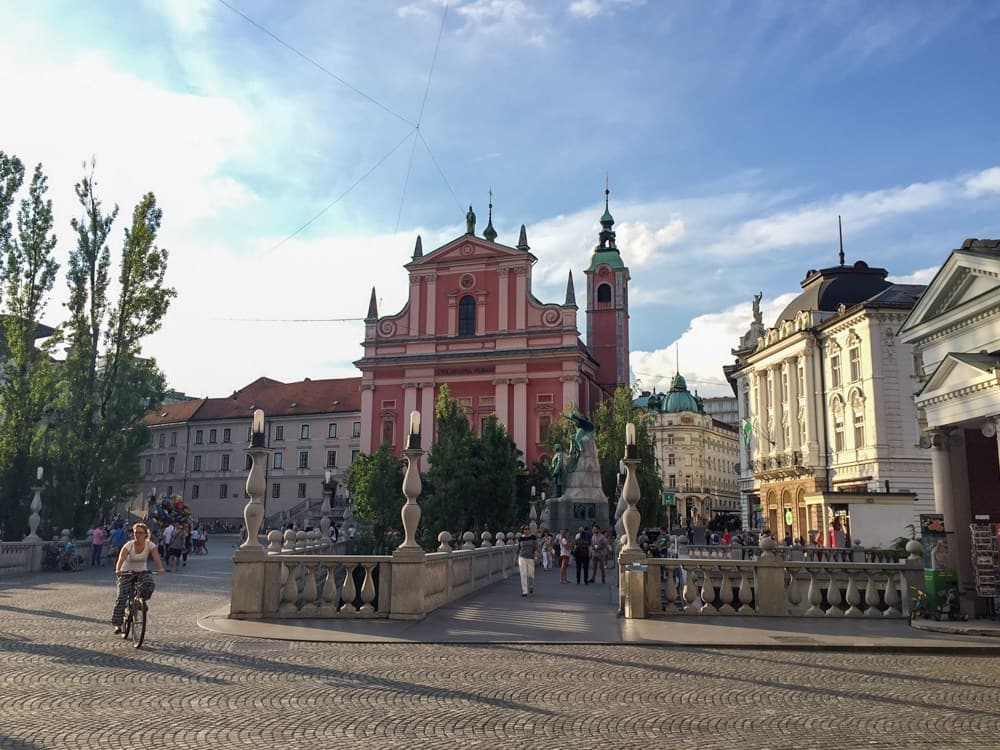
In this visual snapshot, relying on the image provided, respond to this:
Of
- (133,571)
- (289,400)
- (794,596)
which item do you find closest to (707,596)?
(794,596)

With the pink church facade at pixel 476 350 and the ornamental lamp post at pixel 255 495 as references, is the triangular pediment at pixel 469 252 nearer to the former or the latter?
the pink church facade at pixel 476 350

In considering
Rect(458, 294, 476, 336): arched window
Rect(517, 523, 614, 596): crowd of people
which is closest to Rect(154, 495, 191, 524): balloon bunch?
Rect(517, 523, 614, 596): crowd of people

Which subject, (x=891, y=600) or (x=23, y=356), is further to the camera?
(x=23, y=356)

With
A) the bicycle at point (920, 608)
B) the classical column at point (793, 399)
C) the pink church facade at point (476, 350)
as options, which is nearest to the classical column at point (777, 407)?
the classical column at point (793, 399)

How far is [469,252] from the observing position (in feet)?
203

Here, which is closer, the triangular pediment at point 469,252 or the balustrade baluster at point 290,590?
the balustrade baluster at point 290,590

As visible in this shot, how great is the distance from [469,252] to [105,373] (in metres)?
34.2

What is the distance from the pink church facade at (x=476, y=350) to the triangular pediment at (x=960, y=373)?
42017mm

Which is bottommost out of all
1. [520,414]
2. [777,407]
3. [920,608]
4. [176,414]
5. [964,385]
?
[920,608]

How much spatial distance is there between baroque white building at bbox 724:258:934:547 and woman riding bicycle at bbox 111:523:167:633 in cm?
2800

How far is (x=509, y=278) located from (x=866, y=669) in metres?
52.6

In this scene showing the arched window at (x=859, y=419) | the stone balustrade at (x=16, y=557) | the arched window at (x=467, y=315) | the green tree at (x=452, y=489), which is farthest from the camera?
the arched window at (x=467, y=315)

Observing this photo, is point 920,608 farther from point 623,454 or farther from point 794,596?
point 623,454

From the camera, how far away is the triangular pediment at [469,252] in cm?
6122
